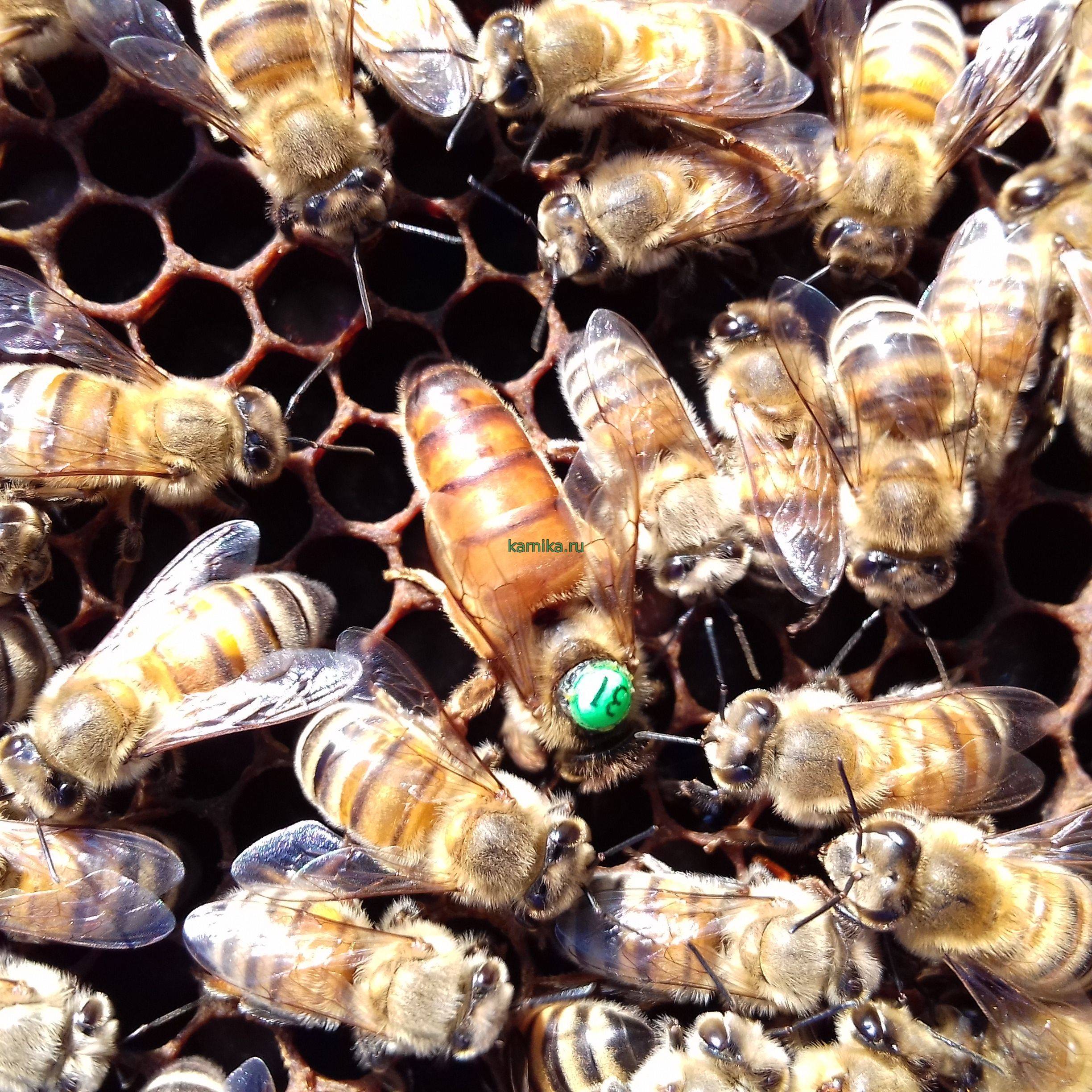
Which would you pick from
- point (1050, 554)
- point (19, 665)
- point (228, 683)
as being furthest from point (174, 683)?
point (1050, 554)

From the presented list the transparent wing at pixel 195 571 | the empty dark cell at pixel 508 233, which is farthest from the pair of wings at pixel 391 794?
the empty dark cell at pixel 508 233

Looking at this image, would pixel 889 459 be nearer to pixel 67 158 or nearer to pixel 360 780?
pixel 360 780

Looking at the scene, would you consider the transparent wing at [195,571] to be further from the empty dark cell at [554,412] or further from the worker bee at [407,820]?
the empty dark cell at [554,412]

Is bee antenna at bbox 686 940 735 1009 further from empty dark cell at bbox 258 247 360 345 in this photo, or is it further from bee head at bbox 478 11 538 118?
bee head at bbox 478 11 538 118

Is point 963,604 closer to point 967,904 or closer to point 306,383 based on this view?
point 967,904

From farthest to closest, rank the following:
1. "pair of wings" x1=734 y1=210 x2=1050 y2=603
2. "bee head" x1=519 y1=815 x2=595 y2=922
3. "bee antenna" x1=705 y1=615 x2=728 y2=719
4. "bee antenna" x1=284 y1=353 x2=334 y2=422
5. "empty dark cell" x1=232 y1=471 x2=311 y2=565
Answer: "empty dark cell" x1=232 y1=471 x2=311 y2=565 < "bee antenna" x1=284 y1=353 x2=334 y2=422 < "bee antenna" x1=705 y1=615 x2=728 y2=719 < "pair of wings" x1=734 y1=210 x2=1050 y2=603 < "bee head" x1=519 y1=815 x2=595 y2=922

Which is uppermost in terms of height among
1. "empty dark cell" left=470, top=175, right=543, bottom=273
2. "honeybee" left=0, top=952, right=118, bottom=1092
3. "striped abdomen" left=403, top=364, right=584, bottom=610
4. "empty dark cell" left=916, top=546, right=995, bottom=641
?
"empty dark cell" left=470, top=175, right=543, bottom=273

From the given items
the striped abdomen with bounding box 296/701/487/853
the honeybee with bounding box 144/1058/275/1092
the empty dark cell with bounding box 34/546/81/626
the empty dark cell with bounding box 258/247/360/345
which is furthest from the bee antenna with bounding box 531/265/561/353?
the honeybee with bounding box 144/1058/275/1092
